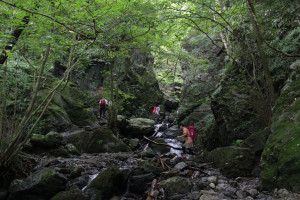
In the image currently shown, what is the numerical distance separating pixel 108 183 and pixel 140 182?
1045 mm

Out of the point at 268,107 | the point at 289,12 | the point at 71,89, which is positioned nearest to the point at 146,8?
the point at 289,12

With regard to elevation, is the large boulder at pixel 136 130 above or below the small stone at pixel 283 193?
below

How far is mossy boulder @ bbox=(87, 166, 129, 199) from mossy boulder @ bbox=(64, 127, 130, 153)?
457 cm

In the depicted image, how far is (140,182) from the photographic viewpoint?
A: 596cm

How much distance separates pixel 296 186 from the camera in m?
3.56

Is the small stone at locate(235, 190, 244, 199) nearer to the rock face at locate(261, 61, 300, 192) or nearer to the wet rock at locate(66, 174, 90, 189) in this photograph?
the rock face at locate(261, 61, 300, 192)

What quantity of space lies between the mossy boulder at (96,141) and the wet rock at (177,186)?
5.70 meters

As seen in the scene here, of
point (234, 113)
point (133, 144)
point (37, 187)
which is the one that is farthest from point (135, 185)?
point (133, 144)

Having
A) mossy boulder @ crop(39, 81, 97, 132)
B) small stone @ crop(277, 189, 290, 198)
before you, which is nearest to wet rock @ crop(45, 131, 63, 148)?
mossy boulder @ crop(39, 81, 97, 132)

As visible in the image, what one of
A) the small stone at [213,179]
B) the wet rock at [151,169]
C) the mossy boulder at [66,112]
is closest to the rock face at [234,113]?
the small stone at [213,179]

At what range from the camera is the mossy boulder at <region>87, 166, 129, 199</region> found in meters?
5.37

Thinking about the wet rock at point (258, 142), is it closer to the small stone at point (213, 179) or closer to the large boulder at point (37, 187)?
the small stone at point (213, 179)

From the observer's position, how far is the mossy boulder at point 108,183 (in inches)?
211

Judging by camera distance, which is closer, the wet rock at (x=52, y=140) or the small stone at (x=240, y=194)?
the small stone at (x=240, y=194)
